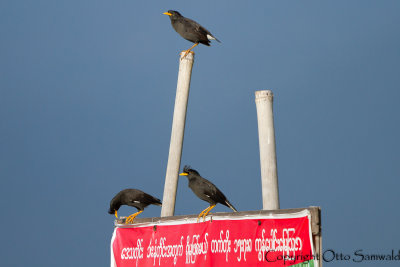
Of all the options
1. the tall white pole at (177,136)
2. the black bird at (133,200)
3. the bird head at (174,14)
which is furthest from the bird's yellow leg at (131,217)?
the bird head at (174,14)

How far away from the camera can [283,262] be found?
5.52 m

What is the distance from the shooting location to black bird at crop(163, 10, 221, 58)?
315 inches

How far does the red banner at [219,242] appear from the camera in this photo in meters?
5.46

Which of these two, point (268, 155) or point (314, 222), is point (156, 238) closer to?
point (268, 155)

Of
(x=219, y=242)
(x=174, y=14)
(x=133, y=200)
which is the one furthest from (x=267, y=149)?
(x=174, y=14)

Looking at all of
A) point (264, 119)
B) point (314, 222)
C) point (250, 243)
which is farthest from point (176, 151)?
point (314, 222)

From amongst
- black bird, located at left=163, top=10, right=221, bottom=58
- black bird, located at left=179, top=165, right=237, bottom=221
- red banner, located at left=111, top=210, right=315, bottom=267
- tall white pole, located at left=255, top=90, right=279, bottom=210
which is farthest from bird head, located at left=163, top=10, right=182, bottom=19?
red banner, located at left=111, top=210, right=315, bottom=267

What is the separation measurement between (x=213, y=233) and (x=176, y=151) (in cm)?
153

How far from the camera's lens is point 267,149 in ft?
21.1

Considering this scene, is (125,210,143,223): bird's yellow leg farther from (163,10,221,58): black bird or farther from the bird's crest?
(163,10,221,58): black bird

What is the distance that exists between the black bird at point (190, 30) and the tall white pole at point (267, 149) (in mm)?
1682

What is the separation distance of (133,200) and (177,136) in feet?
3.04

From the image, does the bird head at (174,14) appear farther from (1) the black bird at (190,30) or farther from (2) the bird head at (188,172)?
(2) the bird head at (188,172)

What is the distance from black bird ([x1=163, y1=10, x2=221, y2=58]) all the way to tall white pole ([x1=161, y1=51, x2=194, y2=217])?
441mm
